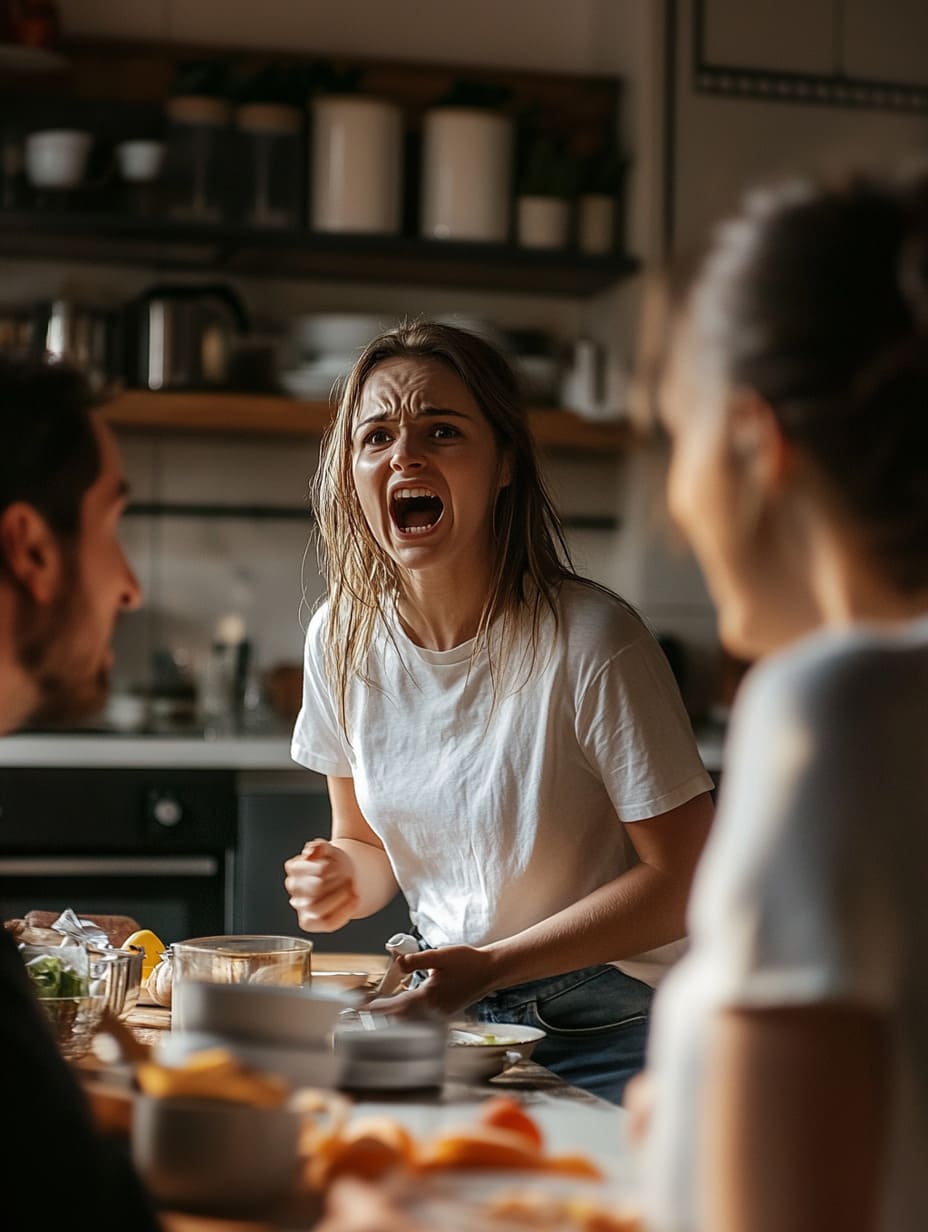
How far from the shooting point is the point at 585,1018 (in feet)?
A: 5.59

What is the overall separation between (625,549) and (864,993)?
11.1ft

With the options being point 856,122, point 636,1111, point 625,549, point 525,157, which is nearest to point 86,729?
point 625,549

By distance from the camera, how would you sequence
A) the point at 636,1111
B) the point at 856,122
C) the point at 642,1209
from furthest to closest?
the point at 856,122
the point at 636,1111
the point at 642,1209

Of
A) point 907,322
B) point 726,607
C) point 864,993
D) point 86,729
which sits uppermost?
point 907,322

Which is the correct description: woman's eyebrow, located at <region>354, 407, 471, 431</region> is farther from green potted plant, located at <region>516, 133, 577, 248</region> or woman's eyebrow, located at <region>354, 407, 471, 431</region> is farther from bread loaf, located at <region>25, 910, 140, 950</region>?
green potted plant, located at <region>516, 133, 577, 248</region>

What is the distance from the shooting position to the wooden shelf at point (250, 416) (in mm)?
3596

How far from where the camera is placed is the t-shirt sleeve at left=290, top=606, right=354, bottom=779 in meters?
2.02

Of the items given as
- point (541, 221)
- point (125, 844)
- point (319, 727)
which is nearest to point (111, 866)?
point (125, 844)

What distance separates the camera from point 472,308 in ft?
13.3

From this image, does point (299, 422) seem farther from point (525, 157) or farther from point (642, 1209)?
point (642, 1209)

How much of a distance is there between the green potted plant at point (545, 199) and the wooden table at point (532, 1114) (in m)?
2.73

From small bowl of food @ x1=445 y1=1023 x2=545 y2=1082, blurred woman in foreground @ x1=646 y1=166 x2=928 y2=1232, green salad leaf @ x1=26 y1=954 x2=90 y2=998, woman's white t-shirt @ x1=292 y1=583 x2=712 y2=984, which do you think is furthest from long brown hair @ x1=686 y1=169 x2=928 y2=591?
woman's white t-shirt @ x1=292 y1=583 x2=712 y2=984

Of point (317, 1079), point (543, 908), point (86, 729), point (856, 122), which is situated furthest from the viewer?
point (856, 122)

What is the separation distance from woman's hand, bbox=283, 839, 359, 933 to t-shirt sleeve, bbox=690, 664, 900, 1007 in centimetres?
115
